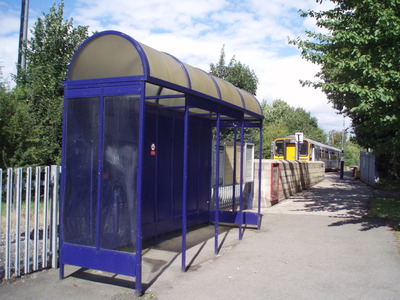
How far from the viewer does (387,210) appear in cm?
1245

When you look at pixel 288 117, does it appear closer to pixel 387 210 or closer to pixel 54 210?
pixel 387 210

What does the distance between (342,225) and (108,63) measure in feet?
24.1

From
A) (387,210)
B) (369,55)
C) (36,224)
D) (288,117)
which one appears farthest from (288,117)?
(36,224)

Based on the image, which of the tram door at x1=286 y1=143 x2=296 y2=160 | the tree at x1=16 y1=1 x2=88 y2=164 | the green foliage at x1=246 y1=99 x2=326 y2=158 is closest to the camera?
the tree at x1=16 y1=1 x2=88 y2=164

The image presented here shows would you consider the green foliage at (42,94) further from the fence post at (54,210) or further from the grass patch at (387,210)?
the grass patch at (387,210)

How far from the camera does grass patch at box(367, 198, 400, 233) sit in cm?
1033

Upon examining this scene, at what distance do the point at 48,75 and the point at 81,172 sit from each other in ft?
31.5

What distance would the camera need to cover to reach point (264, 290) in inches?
199

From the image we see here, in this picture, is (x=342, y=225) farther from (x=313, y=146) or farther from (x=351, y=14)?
(x=313, y=146)

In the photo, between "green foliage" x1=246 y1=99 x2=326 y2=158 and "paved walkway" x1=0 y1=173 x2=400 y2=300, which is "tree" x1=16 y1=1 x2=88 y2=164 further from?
"green foliage" x1=246 y1=99 x2=326 y2=158

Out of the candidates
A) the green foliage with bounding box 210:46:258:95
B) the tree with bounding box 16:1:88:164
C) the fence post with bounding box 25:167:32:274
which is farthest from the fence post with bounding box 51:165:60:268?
the green foliage with bounding box 210:46:258:95

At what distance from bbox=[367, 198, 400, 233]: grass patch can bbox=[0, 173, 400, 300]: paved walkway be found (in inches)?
Answer: 48.4

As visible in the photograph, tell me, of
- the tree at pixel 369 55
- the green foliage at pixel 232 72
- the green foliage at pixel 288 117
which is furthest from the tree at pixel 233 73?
the green foliage at pixel 288 117

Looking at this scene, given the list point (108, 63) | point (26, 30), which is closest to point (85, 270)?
point (108, 63)
